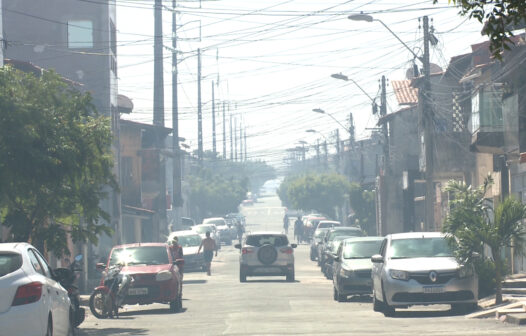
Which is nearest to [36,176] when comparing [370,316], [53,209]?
[53,209]

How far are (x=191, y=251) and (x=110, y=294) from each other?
2380cm

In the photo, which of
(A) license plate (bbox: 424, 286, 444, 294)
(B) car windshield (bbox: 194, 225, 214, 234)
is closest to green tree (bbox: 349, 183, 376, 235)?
(B) car windshield (bbox: 194, 225, 214, 234)

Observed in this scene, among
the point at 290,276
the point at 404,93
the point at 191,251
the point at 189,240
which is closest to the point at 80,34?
the point at 189,240

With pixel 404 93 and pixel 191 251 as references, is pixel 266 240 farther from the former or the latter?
pixel 404 93

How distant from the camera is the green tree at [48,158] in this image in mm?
18953

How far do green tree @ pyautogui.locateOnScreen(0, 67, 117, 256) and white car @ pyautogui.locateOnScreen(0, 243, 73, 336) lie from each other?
5.80 metres

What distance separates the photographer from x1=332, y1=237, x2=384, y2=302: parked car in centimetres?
2603

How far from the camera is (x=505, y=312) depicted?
A: 18.8 metres

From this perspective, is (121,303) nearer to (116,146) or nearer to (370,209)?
(116,146)

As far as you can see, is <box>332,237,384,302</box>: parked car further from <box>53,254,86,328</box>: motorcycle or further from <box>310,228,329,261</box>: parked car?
<box>310,228,329,261</box>: parked car

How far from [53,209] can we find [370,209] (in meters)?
49.8

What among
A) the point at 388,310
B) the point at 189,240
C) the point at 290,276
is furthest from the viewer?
the point at 189,240

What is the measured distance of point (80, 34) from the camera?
55750 mm

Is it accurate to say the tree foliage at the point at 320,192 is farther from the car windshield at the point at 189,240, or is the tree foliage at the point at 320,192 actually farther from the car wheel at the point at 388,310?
the car wheel at the point at 388,310
